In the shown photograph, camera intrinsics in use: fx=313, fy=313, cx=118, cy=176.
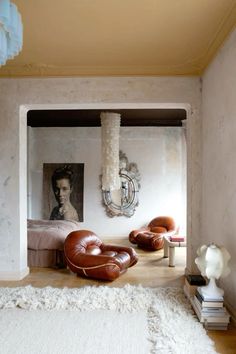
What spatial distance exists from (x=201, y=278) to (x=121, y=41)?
109 inches

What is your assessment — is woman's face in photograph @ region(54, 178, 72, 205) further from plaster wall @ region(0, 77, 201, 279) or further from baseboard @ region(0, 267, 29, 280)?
baseboard @ region(0, 267, 29, 280)

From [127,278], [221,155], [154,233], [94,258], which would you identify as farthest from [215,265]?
[154,233]

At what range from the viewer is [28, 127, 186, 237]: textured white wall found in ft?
25.6

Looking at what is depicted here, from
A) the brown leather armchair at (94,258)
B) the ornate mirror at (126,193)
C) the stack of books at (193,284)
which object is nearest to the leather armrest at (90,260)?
the brown leather armchair at (94,258)

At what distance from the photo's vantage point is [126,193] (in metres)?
7.81

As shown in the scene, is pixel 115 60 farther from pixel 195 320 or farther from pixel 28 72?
pixel 195 320

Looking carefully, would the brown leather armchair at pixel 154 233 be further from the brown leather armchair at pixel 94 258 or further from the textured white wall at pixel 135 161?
the brown leather armchair at pixel 94 258

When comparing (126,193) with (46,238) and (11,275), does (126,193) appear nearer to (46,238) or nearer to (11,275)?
(46,238)

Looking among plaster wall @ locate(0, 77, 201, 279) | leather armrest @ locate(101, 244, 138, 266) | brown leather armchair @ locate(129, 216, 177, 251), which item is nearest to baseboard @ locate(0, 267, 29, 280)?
plaster wall @ locate(0, 77, 201, 279)

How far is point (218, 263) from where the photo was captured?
2.88m

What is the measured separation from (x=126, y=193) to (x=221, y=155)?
455 cm

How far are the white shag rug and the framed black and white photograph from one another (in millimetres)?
4086

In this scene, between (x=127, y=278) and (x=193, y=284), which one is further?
(x=127, y=278)

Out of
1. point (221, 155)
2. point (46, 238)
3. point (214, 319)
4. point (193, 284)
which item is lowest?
point (214, 319)
